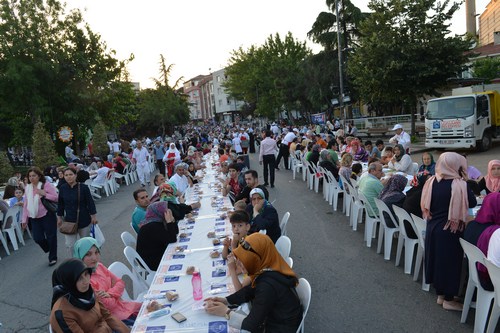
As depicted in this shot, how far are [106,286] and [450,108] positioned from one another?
1633cm

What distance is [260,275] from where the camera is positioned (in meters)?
2.76

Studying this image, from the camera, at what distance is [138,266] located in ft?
15.3

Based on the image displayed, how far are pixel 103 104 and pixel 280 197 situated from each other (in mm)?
16139

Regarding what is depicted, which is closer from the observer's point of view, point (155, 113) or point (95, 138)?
point (95, 138)

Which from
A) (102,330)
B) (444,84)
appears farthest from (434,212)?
(444,84)

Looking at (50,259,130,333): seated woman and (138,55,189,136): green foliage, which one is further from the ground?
(138,55,189,136): green foliage

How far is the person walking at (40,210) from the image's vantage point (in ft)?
20.6

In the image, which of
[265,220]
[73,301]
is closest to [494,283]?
[265,220]

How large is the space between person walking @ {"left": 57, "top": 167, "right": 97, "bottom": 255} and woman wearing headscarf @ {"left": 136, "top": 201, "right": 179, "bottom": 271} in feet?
5.44

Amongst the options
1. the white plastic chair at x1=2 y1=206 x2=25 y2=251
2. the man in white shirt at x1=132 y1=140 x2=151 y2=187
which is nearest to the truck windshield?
the man in white shirt at x1=132 y1=140 x2=151 y2=187

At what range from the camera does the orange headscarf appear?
2.79m

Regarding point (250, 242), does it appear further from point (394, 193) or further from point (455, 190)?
point (394, 193)

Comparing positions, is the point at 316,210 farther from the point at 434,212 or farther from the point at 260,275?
the point at 260,275

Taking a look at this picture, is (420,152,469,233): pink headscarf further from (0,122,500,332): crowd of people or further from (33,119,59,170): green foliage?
(33,119,59,170): green foliage
